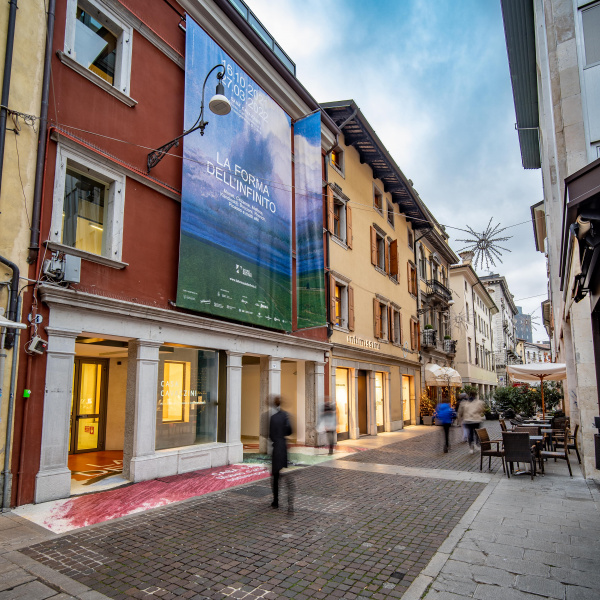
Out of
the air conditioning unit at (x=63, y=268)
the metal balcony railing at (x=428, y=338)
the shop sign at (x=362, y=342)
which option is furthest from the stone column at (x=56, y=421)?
the metal balcony railing at (x=428, y=338)

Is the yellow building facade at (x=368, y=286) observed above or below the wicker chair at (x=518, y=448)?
above

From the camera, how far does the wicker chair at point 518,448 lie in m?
9.46

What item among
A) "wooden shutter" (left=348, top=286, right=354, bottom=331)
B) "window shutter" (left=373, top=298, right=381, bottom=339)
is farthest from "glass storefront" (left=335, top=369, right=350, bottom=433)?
"window shutter" (left=373, top=298, right=381, bottom=339)

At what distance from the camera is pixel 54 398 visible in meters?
7.71

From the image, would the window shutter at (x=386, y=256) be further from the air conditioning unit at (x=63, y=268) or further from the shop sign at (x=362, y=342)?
the air conditioning unit at (x=63, y=268)

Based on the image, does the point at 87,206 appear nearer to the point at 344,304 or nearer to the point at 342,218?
the point at 344,304

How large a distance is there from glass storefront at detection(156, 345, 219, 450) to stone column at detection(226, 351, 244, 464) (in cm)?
32

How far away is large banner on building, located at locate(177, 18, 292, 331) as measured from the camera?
426 inches

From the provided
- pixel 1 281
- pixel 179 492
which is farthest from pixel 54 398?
pixel 179 492

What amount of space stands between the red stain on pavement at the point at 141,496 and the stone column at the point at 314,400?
466cm

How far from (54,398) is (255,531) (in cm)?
411

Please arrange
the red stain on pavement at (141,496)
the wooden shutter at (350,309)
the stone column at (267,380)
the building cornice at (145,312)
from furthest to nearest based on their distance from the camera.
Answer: the wooden shutter at (350,309) < the stone column at (267,380) < the building cornice at (145,312) < the red stain on pavement at (141,496)

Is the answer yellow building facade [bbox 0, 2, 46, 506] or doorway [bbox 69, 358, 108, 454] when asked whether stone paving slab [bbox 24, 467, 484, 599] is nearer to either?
yellow building facade [bbox 0, 2, 46, 506]

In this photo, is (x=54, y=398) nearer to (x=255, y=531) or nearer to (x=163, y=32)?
(x=255, y=531)
